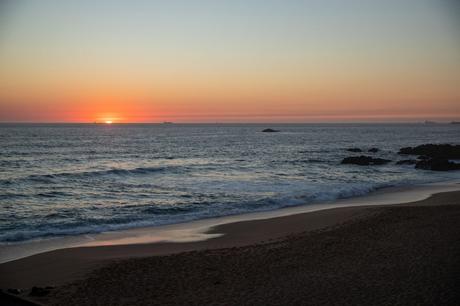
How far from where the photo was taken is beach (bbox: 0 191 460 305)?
809 centimetres

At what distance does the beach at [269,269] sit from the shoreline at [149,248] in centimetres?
3

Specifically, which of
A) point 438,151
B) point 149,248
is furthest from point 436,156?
point 149,248

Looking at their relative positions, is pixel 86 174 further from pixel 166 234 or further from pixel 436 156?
pixel 436 156

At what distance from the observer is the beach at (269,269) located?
8.09 metres

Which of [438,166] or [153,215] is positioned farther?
[438,166]

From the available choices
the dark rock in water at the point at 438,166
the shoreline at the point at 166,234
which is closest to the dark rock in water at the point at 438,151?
the dark rock in water at the point at 438,166

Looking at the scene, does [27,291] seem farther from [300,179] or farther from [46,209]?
[300,179]

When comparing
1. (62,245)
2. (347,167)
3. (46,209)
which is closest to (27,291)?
(62,245)

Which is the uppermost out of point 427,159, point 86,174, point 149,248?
point 86,174

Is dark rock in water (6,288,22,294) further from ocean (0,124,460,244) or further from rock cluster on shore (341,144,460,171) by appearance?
rock cluster on shore (341,144,460,171)

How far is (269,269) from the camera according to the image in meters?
9.77

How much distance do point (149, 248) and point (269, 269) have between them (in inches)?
164

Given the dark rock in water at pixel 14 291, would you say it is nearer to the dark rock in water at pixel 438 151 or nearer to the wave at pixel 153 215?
the wave at pixel 153 215

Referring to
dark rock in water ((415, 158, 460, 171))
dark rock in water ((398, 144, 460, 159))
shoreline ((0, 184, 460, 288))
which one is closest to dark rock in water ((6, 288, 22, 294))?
shoreline ((0, 184, 460, 288))
